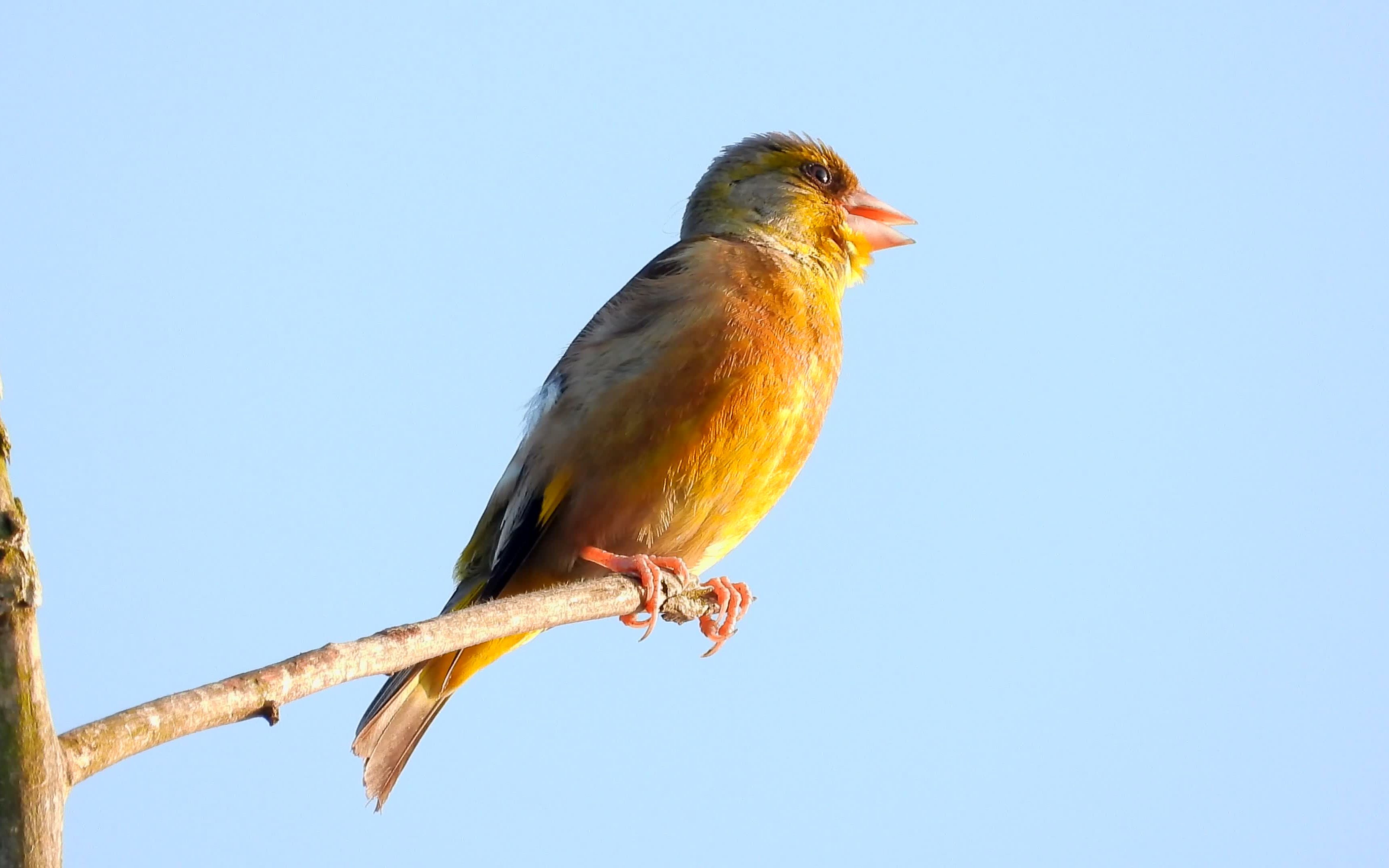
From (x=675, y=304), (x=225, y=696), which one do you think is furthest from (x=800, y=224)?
(x=225, y=696)

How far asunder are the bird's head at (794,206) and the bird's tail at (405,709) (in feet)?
6.57

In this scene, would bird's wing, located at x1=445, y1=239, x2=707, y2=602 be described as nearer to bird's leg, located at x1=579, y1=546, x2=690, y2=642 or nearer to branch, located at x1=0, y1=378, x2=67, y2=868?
bird's leg, located at x1=579, y1=546, x2=690, y2=642

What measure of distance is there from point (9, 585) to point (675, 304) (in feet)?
11.0

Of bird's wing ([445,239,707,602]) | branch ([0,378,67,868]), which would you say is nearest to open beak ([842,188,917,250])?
bird's wing ([445,239,707,602])

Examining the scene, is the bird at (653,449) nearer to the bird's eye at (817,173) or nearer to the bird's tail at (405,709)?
the bird's tail at (405,709)

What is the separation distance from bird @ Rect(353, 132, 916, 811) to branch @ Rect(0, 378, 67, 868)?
2.57 m

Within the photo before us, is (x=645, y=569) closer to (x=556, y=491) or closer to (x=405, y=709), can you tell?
(x=556, y=491)

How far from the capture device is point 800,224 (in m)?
6.00

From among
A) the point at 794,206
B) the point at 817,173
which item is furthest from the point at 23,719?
the point at 817,173

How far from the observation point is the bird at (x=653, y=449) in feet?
15.8

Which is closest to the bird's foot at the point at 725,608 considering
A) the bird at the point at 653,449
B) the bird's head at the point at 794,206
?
the bird at the point at 653,449

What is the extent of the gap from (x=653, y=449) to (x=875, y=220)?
197 centimetres

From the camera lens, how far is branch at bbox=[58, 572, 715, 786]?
2.16m

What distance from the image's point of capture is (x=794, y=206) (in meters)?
6.07
